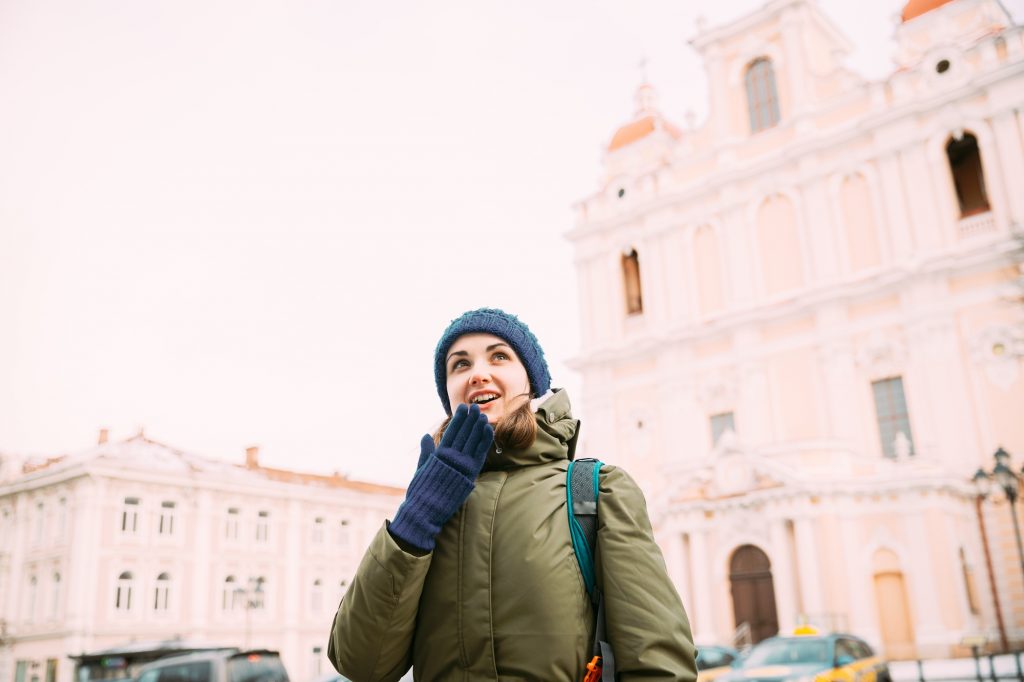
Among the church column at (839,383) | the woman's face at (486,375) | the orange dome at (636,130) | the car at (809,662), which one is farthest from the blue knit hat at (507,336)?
the orange dome at (636,130)

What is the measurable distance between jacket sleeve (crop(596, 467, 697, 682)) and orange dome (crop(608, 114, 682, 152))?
3504 centimetres

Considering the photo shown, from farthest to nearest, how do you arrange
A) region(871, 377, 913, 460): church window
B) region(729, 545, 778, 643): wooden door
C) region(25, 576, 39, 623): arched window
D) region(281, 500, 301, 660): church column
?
region(281, 500, 301, 660): church column
region(25, 576, 39, 623): arched window
region(871, 377, 913, 460): church window
region(729, 545, 778, 643): wooden door

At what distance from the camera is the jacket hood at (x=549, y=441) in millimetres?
2441

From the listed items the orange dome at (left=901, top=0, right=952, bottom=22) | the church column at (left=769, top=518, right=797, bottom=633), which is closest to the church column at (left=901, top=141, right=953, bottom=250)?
the orange dome at (left=901, top=0, right=952, bottom=22)

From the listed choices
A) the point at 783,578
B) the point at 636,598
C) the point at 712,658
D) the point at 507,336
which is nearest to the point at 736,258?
the point at 783,578

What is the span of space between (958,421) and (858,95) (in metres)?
11.8

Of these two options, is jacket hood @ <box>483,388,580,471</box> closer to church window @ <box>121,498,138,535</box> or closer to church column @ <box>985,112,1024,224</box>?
church column @ <box>985,112,1024,224</box>

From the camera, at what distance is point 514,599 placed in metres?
2.19

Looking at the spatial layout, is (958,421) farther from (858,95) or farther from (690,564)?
(858,95)

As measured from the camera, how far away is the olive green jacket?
2127mm

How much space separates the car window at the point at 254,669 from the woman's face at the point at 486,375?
33.0 feet

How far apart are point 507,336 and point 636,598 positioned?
3.15 ft

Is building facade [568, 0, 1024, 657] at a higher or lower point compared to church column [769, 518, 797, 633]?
higher

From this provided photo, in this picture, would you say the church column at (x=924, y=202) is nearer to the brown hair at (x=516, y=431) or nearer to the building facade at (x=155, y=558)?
the building facade at (x=155, y=558)
